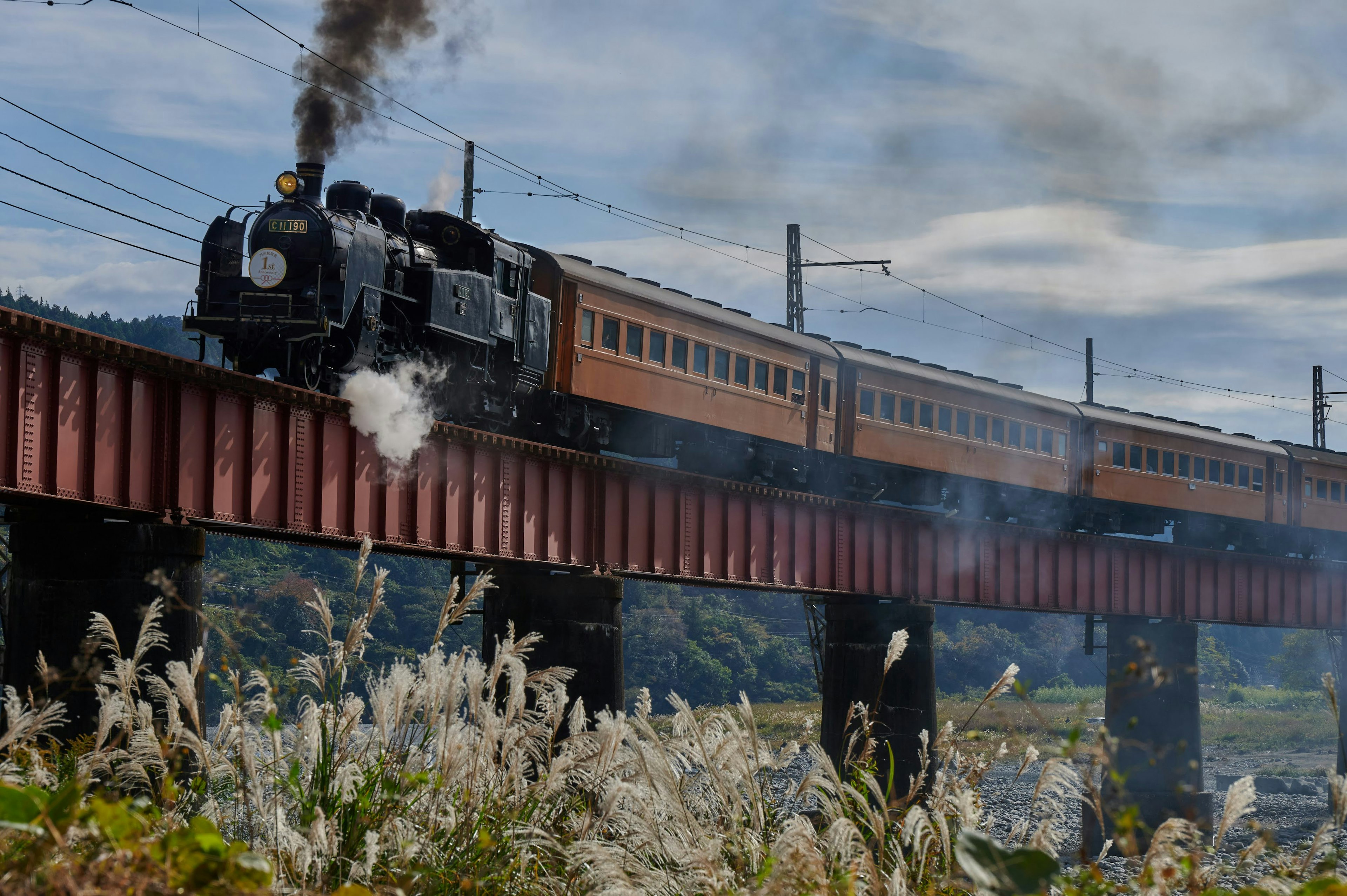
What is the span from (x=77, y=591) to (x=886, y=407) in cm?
1930

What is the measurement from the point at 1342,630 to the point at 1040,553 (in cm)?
1720

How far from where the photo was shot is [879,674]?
28.8 metres

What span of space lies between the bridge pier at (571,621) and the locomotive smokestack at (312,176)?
6.39m

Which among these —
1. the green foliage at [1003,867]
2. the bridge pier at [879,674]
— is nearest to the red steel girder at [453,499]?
the bridge pier at [879,674]

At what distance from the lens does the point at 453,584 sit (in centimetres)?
624

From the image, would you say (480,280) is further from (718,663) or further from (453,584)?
(718,663)

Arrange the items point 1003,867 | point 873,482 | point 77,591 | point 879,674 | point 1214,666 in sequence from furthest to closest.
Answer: point 1214,666, point 873,482, point 879,674, point 77,591, point 1003,867

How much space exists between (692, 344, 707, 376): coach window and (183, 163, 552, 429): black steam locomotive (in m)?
4.45

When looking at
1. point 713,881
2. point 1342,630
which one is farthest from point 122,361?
point 1342,630

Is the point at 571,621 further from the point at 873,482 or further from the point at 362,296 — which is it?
the point at 873,482

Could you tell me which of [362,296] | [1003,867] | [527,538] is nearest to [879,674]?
[527,538]

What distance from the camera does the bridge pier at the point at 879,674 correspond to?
95.6ft

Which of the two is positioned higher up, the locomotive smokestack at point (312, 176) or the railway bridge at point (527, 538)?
the locomotive smokestack at point (312, 176)

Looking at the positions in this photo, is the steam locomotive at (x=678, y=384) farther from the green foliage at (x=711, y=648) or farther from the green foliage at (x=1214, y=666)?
the green foliage at (x=1214, y=666)
